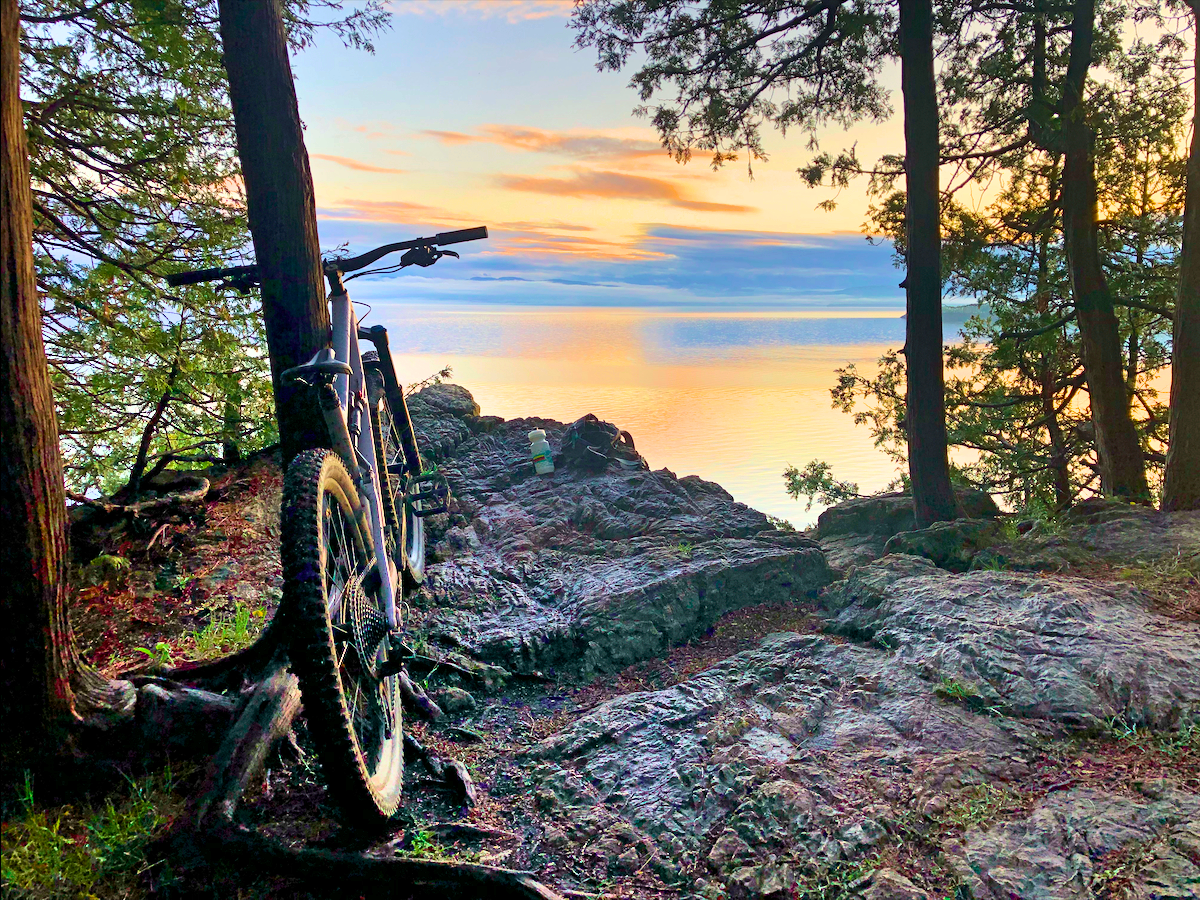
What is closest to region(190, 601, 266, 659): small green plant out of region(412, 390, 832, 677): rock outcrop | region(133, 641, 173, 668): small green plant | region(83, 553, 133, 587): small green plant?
region(133, 641, 173, 668): small green plant

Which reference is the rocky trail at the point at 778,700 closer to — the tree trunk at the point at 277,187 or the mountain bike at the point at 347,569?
the mountain bike at the point at 347,569

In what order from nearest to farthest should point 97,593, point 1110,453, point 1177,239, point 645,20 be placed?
point 97,593 → point 645,20 → point 1110,453 → point 1177,239

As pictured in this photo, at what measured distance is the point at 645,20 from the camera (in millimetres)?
8742

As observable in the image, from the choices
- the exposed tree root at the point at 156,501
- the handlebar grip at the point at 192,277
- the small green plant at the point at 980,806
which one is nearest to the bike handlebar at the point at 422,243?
the handlebar grip at the point at 192,277

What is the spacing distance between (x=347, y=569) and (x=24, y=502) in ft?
4.21

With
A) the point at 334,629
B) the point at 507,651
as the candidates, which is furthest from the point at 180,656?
the point at 507,651

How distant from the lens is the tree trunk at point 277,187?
13.8 ft

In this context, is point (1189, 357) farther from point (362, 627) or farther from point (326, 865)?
point (326, 865)

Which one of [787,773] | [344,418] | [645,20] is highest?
[645,20]

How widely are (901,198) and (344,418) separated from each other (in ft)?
34.6

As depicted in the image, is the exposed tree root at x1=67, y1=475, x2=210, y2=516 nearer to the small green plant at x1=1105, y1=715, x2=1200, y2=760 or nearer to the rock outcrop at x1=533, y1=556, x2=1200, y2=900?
the rock outcrop at x1=533, y1=556, x2=1200, y2=900

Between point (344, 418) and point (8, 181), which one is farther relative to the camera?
point (344, 418)

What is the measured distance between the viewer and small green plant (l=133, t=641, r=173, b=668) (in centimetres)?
375

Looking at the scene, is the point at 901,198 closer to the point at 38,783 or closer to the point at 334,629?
the point at 334,629
